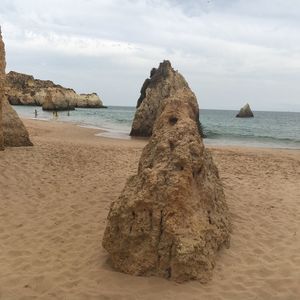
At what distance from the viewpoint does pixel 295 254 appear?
6.52 m

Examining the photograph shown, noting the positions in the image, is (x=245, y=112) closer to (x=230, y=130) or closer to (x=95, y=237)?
(x=230, y=130)

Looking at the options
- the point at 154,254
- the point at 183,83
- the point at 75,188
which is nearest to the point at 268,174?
the point at 75,188

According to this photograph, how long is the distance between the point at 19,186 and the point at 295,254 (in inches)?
253

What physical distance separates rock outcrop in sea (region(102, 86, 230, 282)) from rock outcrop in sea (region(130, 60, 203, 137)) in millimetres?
21622

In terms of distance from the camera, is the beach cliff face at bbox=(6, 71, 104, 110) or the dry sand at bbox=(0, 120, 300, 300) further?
the beach cliff face at bbox=(6, 71, 104, 110)

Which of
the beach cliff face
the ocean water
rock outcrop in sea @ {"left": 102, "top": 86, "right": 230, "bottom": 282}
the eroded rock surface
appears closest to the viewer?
rock outcrop in sea @ {"left": 102, "top": 86, "right": 230, "bottom": 282}

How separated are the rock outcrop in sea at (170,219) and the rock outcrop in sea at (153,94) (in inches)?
851

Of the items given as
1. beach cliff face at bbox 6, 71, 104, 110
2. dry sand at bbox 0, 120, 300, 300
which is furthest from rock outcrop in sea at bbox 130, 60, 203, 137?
beach cliff face at bbox 6, 71, 104, 110

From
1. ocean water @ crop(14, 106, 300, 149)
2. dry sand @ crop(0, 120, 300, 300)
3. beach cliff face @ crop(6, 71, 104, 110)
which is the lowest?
dry sand @ crop(0, 120, 300, 300)

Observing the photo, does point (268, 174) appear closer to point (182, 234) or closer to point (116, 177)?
point (116, 177)

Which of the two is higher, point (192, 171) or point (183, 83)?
point (183, 83)

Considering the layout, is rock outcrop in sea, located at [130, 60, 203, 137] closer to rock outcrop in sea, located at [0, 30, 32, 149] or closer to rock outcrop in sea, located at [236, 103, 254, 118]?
rock outcrop in sea, located at [0, 30, 32, 149]

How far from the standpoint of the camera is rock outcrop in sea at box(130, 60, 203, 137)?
95.5 ft

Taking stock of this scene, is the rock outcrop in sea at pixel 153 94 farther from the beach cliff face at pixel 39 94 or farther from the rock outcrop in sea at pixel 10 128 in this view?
the beach cliff face at pixel 39 94
